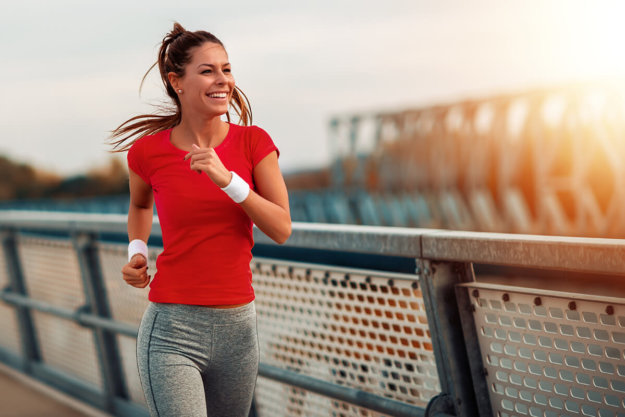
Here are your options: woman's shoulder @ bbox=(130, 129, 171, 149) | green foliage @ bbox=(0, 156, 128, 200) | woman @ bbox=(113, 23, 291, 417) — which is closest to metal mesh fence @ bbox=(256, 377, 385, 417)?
woman @ bbox=(113, 23, 291, 417)

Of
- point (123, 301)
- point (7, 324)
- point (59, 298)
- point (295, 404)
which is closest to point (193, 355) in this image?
point (295, 404)

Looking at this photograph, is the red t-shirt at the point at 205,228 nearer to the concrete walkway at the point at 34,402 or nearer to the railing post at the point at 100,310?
the railing post at the point at 100,310

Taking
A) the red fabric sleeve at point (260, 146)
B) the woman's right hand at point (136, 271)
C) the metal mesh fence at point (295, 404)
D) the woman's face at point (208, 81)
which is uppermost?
the woman's face at point (208, 81)

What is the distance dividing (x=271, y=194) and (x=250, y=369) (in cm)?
53

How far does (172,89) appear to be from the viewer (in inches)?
104

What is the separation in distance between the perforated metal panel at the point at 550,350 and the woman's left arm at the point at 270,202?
66 cm

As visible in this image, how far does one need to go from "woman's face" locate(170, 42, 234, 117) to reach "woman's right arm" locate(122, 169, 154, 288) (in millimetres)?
338

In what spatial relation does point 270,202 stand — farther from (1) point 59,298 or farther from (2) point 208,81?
(1) point 59,298

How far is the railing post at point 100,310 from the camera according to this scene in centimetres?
530

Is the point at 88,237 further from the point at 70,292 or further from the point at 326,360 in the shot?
the point at 326,360

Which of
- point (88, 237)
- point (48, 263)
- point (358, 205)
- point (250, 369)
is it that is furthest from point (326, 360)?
point (358, 205)

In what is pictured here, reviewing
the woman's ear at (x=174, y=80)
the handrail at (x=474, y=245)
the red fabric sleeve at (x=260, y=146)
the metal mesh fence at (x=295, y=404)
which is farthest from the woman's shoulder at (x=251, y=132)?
the metal mesh fence at (x=295, y=404)

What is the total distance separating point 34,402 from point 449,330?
3975mm

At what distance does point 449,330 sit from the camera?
2.77 metres
